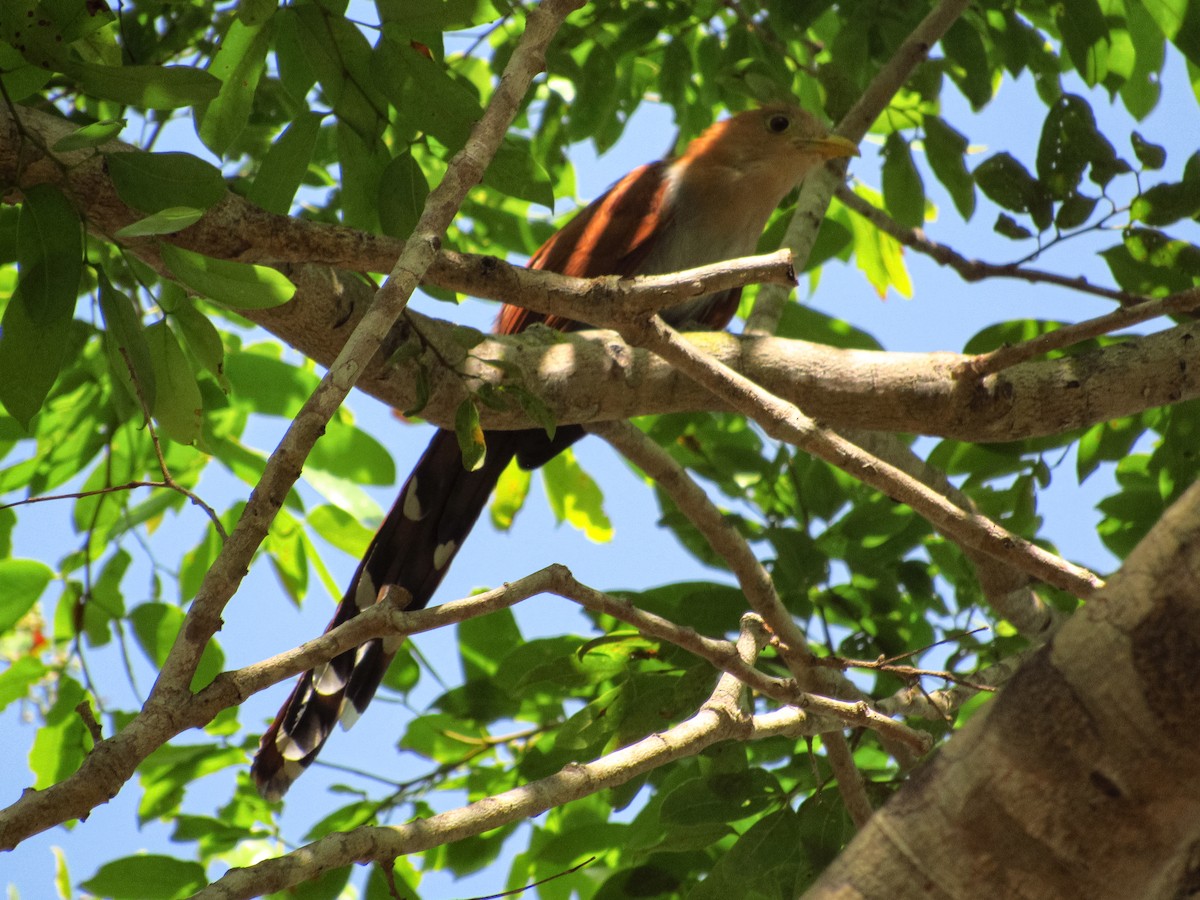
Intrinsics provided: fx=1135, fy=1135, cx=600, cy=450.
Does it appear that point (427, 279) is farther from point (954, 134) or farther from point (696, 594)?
point (954, 134)

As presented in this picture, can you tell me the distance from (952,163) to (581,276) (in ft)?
3.51

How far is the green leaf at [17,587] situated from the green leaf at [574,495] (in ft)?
4.83

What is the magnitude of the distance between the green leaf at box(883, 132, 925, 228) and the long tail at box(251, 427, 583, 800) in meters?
1.11

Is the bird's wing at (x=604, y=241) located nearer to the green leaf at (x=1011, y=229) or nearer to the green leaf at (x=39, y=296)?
the green leaf at (x=1011, y=229)

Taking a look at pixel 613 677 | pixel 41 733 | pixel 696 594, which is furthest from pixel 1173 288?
pixel 41 733

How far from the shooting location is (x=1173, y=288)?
2.43 m

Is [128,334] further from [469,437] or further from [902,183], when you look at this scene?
[902,183]

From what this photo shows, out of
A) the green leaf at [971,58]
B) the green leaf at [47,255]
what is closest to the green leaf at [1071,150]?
the green leaf at [971,58]

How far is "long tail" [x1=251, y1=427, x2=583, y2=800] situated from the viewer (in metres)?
2.57

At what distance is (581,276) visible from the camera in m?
3.33

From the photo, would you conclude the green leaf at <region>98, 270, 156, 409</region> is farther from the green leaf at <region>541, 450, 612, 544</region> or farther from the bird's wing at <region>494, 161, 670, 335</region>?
the green leaf at <region>541, 450, 612, 544</region>

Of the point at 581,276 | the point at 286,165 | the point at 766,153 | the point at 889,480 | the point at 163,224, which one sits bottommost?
the point at 889,480

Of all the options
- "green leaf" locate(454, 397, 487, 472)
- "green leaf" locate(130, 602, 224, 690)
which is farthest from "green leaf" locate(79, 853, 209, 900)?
"green leaf" locate(454, 397, 487, 472)

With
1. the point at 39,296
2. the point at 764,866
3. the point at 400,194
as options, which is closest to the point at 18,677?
the point at 39,296
